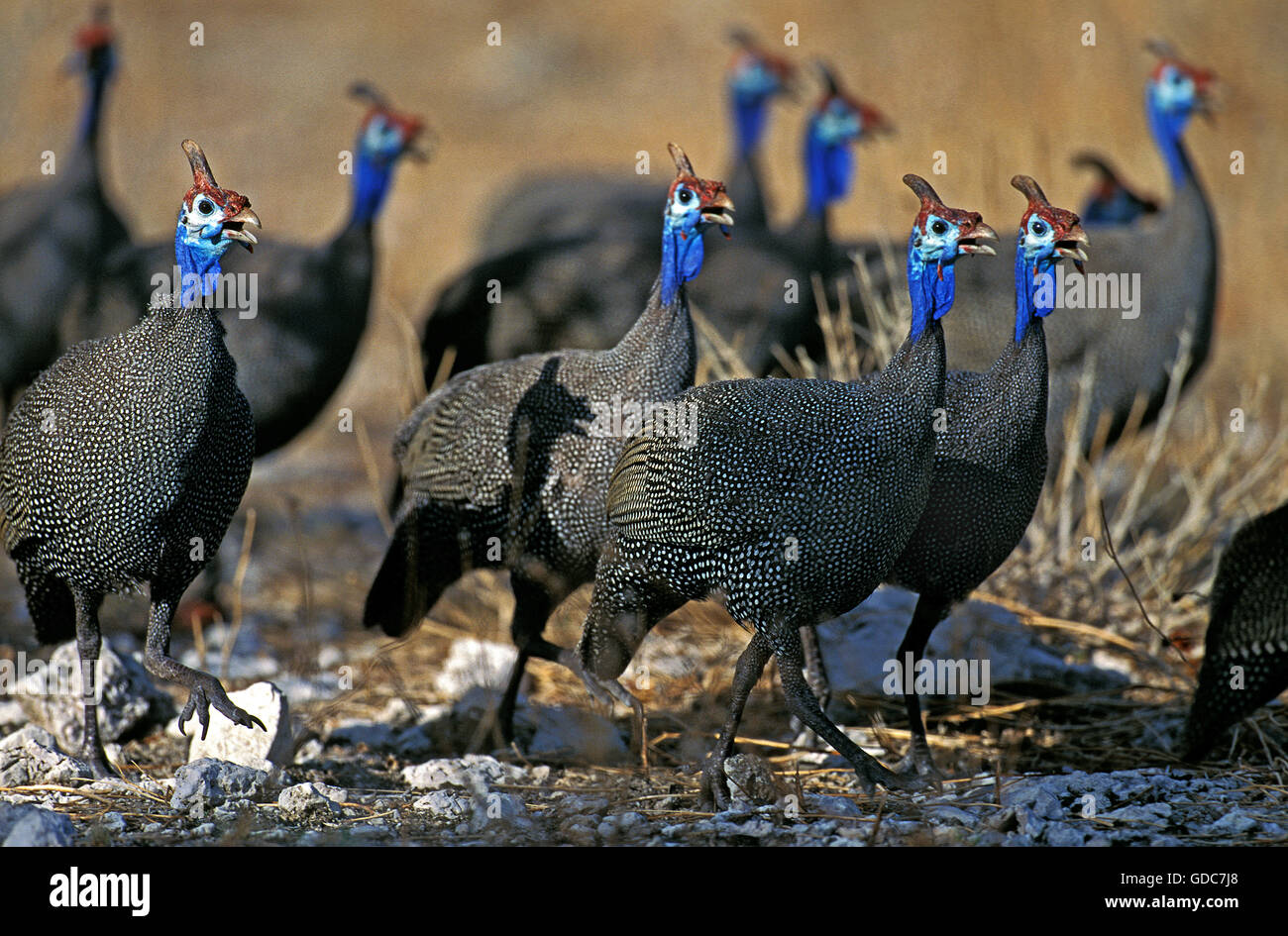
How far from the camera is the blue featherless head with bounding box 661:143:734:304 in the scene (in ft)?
12.8

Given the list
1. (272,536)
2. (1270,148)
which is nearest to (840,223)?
(1270,148)

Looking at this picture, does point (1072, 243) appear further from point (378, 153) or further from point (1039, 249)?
point (378, 153)

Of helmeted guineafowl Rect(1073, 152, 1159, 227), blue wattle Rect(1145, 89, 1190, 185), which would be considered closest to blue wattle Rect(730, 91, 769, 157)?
helmeted guineafowl Rect(1073, 152, 1159, 227)

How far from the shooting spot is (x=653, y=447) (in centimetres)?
367

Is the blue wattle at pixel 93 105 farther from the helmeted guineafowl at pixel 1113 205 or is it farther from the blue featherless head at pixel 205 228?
the helmeted guineafowl at pixel 1113 205

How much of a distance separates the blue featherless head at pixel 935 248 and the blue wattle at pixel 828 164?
3.54m

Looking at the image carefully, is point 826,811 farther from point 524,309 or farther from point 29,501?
point 524,309

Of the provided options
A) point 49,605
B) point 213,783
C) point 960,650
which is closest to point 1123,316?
point 960,650

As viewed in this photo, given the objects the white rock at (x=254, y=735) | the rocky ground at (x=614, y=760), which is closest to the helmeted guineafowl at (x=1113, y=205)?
the rocky ground at (x=614, y=760)

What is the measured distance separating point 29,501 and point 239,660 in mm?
1736

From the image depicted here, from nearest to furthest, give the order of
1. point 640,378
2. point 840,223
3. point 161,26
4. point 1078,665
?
point 640,378 → point 1078,665 → point 840,223 → point 161,26

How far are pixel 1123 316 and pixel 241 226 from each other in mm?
3288

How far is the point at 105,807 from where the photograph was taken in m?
3.71
